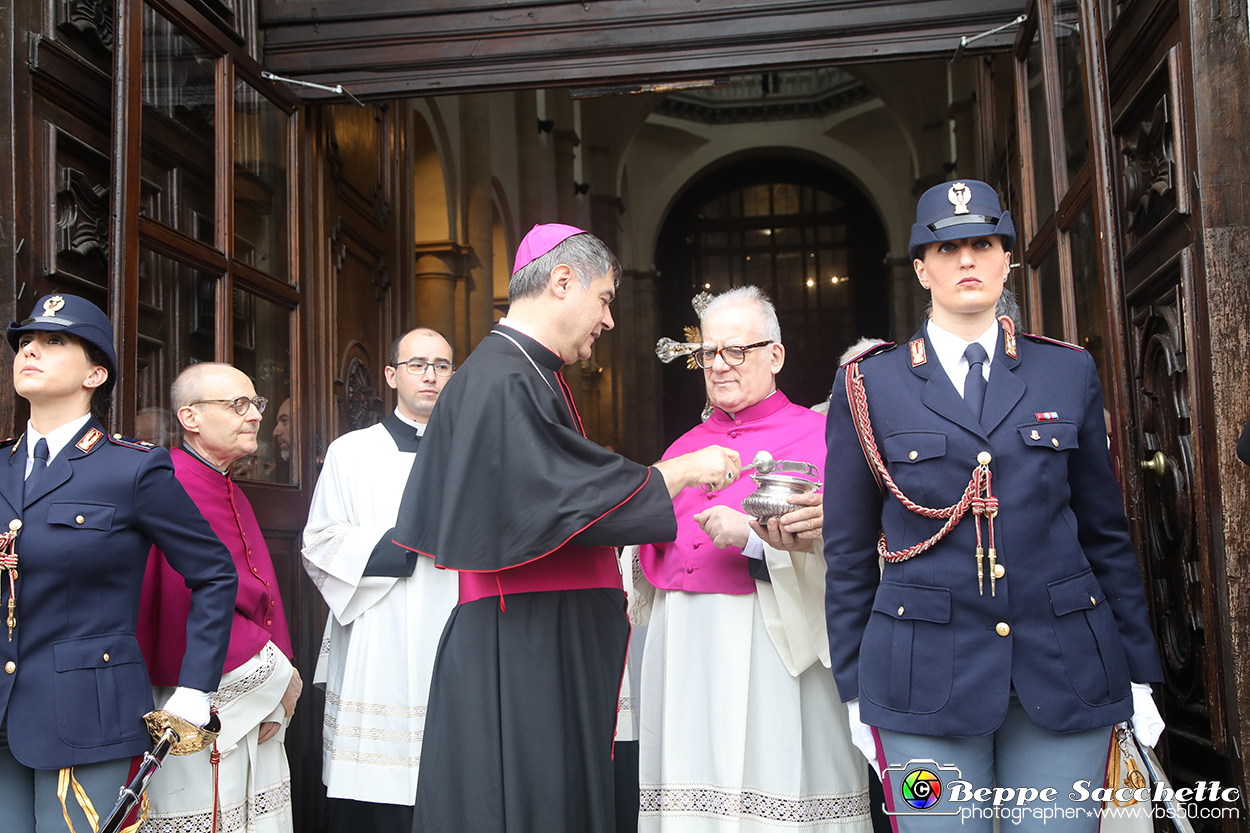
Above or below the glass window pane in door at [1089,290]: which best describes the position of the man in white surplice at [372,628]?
below

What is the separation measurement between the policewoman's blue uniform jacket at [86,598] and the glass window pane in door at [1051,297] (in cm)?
300

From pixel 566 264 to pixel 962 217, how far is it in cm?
101

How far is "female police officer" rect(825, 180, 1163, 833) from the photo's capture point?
2.05 metres

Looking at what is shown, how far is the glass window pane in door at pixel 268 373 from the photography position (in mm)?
4270

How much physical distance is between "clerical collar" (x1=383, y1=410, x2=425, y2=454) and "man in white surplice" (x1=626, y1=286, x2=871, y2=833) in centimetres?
135

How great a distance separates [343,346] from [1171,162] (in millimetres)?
3908

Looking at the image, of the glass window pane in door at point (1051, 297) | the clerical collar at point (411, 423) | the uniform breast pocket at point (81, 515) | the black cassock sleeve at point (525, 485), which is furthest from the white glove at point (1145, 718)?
the clerical collar at point (411, 423)

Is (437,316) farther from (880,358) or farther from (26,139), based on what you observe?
(880,358)

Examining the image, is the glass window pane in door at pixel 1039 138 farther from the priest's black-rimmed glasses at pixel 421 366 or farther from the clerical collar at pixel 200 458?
the clerical collar at pixel 200 458

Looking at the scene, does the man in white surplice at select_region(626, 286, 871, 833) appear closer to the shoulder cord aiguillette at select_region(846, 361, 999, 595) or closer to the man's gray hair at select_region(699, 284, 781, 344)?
the man's gray hair at select_region(699, 284, 781, 344)

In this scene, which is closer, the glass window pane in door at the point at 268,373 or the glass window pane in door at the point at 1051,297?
the glass window pane in door at the point at 1051,297

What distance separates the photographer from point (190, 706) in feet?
8.30

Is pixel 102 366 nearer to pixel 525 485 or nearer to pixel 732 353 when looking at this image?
pixel 525 485

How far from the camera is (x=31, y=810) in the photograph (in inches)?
93.4
